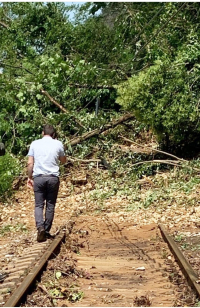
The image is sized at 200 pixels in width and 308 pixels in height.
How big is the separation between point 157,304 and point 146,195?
787 cm

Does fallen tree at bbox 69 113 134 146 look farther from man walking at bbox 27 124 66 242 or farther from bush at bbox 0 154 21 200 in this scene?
man walking at bbox 27 124 66 242

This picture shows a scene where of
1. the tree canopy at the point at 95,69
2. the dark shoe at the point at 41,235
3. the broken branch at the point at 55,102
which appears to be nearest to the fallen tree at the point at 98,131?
the tree canopy at the point at 95,69

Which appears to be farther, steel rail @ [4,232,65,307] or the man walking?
the man walking

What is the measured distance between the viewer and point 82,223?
1102 cm

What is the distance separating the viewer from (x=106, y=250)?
8.35 metres

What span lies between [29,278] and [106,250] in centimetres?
336

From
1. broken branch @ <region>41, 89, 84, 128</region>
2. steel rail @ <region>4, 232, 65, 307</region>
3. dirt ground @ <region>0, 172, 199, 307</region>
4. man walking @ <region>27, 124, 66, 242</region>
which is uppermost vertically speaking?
broken branch @ <region>41, 89, 84, 128</region>

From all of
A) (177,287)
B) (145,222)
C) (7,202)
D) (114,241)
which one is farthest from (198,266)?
(7,202)

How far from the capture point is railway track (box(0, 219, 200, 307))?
489 cm

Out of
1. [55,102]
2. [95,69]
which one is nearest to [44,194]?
[95,69]

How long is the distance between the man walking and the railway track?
1.28 feet

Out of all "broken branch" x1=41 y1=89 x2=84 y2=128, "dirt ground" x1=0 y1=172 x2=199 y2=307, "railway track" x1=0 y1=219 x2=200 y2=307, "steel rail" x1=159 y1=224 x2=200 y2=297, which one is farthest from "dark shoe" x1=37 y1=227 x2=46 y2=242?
"broken branch" x1=41 y1=89 x2=84 y2=128

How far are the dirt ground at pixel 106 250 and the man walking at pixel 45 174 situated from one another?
57 centimetres

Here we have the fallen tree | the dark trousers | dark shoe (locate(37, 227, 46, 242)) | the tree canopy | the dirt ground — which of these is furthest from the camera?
the fallen tree
